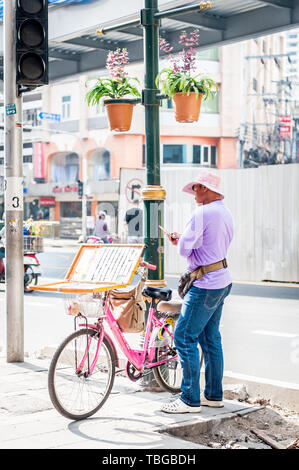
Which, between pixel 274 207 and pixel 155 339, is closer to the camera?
pixel 155 339

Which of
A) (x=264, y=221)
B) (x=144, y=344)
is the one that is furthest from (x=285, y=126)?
(x=144, y=344)

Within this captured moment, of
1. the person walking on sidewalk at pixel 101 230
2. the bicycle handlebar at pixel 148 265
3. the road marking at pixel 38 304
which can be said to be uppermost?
the bicycle handlebar at pixel 148 265

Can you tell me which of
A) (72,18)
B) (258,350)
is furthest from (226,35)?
(258,350)

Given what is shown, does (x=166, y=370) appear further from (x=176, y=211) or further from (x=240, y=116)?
(x=240, y=116)

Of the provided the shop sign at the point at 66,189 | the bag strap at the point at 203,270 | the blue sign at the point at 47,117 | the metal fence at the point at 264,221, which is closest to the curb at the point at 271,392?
the bag strap at the point at 203,270

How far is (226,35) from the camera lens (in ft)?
46.5

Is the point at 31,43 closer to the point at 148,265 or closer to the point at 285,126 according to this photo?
the point at 148,265

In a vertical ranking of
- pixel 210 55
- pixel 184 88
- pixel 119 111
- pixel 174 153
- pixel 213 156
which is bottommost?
pixel 119 111

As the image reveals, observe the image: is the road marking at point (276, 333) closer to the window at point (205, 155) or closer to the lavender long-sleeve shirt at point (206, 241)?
Answer: the lavender long-sleeve shirt at point (206, 241)

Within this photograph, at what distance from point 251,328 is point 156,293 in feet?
15.8

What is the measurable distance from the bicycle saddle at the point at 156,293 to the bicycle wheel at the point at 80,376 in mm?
617

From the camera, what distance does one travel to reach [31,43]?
284 inches

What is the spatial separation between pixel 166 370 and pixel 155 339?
1.20 ft

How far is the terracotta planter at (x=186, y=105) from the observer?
7.12 metres
